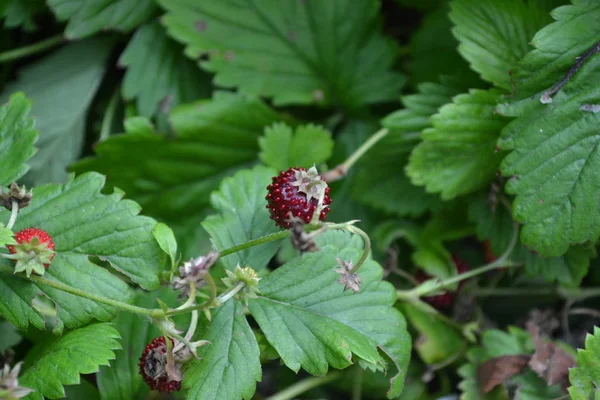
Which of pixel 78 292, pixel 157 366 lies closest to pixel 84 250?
pixel 78 292

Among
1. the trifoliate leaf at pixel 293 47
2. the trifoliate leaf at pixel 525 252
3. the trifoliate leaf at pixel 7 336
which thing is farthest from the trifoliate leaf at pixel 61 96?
the trifoliate leaf at pixel 525 252

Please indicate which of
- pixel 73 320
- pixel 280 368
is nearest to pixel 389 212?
pixel 280 368

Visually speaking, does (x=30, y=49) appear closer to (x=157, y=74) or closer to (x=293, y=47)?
(x=157, y=74)

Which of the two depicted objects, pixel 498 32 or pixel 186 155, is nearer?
pixel 498 32

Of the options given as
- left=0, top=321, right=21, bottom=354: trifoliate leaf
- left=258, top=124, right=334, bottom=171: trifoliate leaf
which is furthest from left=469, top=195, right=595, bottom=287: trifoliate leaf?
left=0, top=321, right=21, bottom=354: trifoliate leaf

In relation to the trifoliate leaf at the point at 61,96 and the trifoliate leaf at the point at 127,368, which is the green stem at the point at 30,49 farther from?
the trifoliate leaf at the point at 127,368

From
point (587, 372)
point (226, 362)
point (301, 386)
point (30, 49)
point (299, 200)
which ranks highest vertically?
point (30, 49)

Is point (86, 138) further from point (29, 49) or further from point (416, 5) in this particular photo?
point (416, 5)
